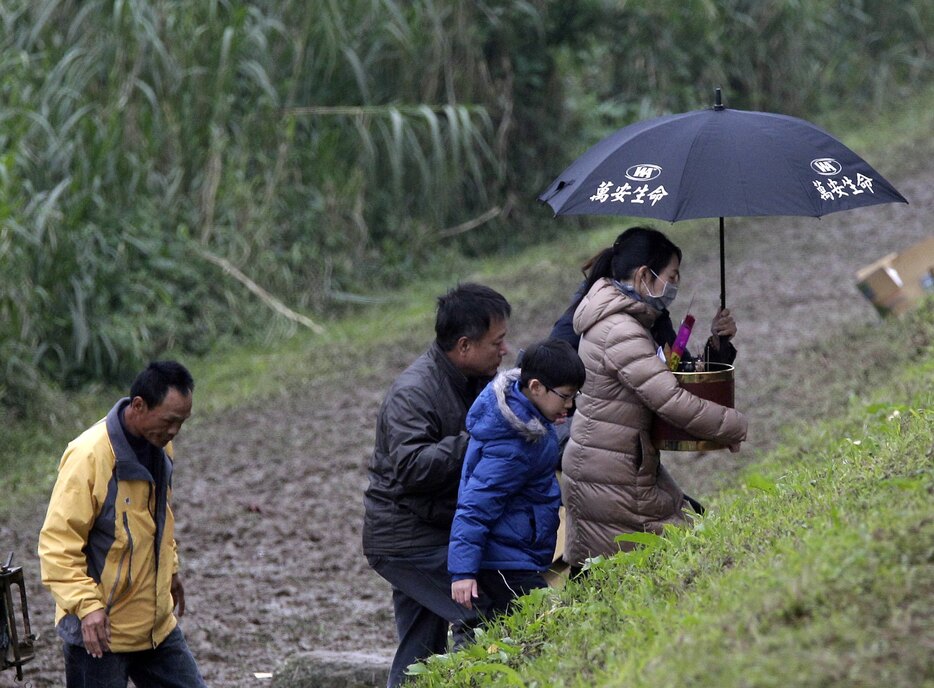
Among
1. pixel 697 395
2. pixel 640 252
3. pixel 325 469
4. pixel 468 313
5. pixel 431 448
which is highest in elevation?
pixel 640 252

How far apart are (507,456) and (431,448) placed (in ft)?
Result: 0.91

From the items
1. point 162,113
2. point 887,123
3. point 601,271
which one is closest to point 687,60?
point 887,123

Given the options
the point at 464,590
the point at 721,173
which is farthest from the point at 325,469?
the point at 721,173

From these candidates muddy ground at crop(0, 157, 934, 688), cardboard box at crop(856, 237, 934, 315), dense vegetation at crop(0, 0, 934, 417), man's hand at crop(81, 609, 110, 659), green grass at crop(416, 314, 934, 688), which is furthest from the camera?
dense vegetation at crop(0, 0, 934, 417)

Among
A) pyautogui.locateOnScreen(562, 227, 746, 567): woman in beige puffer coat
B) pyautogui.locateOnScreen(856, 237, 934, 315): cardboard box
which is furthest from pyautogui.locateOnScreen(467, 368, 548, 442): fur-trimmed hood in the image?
pyautogui.locateOnScreen(856, 237, 934, 315): cardboard box

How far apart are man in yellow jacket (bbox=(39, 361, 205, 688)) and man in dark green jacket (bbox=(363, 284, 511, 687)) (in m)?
0.68

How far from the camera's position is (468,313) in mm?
4316

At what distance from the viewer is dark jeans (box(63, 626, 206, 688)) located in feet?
13.7

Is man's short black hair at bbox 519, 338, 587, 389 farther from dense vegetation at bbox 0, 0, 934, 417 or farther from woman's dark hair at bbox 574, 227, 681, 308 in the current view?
dense vegetation at bbox 0, 0, 934, 417

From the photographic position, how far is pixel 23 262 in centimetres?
934

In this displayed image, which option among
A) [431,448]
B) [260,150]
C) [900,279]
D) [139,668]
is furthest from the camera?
[260,150]

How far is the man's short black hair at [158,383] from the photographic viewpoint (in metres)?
4.11

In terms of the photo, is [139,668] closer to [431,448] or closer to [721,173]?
[431,448]

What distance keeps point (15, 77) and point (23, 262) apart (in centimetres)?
227
